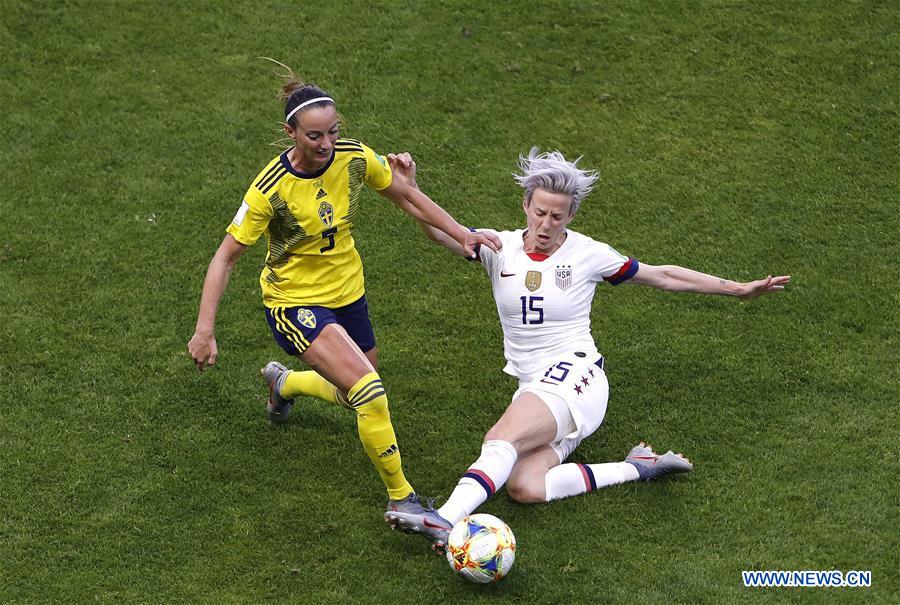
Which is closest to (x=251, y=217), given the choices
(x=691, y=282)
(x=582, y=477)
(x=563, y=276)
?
(x=563, y=276)

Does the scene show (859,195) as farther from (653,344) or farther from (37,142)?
(37,142)

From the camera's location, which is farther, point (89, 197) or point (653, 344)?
point (89, 197)

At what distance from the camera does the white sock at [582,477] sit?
304 inches

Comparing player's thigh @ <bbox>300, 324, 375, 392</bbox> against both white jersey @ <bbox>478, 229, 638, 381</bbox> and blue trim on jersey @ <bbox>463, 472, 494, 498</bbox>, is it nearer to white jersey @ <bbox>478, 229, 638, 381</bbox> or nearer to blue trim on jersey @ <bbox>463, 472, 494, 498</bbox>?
blue trim on jersey @ <bbox>463, 472, 494, 498</bbox>

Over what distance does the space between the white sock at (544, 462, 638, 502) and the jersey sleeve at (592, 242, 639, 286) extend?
49.2 inches

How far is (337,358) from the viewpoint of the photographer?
7.28 meters

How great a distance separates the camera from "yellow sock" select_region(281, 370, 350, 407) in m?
8.23

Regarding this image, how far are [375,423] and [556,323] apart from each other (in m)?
1.49

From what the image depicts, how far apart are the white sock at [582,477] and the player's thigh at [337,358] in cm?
143

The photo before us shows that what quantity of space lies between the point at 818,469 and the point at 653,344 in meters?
1.72

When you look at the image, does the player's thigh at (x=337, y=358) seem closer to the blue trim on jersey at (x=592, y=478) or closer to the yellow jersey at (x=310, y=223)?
the yellow jersey at (x=310, y=223)

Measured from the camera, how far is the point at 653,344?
9.20 metres

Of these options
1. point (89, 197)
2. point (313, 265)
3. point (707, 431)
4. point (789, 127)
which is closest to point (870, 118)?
point (789, 127)

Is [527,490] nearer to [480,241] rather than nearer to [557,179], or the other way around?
[480,241]
